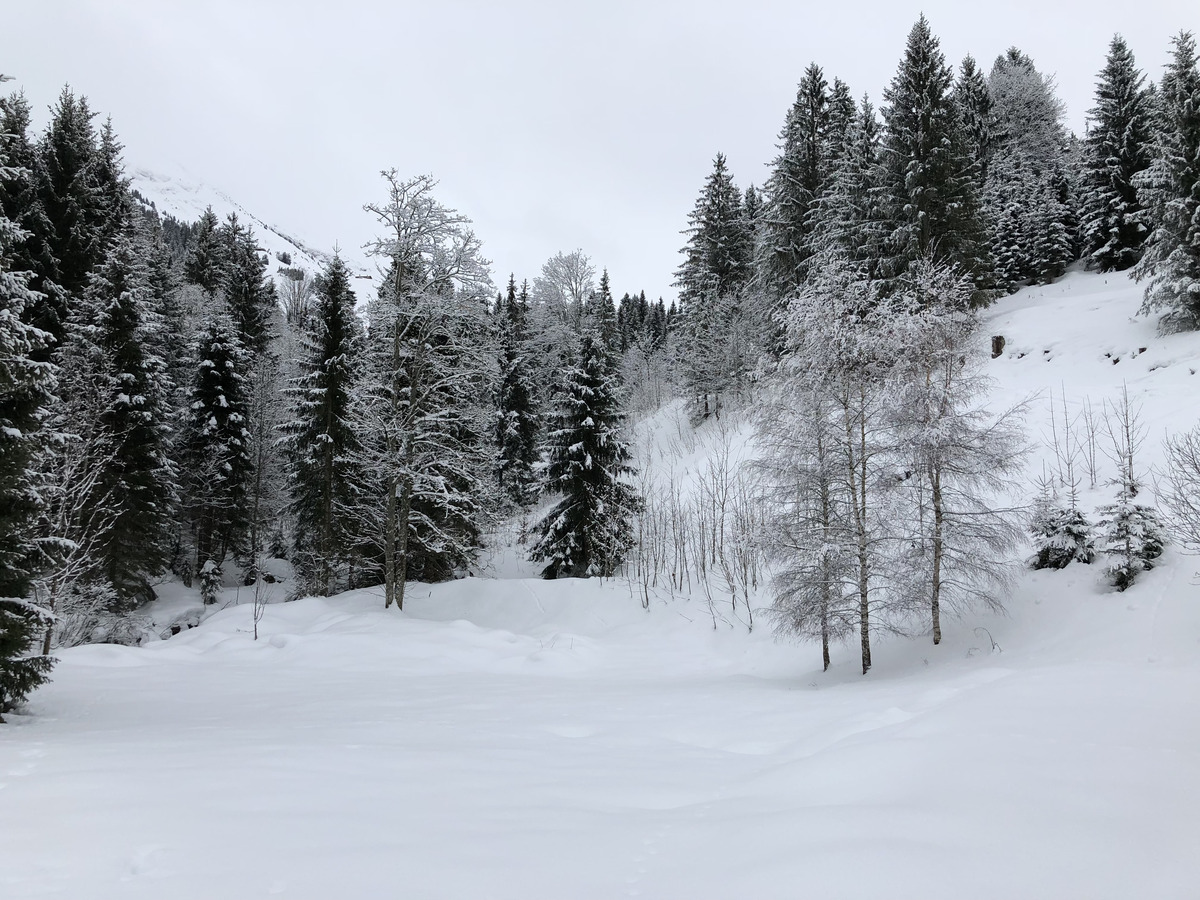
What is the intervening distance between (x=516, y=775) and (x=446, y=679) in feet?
22.4

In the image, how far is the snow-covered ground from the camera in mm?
3189

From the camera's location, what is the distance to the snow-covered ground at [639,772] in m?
3.19

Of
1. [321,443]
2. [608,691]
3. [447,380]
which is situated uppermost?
[447,380]

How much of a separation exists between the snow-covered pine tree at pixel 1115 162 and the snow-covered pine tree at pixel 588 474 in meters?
33.4

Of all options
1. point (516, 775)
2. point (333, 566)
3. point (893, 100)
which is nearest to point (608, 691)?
point (516, 775)

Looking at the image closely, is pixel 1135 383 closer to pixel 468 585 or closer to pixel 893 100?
pixel 893 100

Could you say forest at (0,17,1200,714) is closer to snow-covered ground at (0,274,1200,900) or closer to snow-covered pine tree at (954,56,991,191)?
snow-covered ground at (0,274,1200,900)

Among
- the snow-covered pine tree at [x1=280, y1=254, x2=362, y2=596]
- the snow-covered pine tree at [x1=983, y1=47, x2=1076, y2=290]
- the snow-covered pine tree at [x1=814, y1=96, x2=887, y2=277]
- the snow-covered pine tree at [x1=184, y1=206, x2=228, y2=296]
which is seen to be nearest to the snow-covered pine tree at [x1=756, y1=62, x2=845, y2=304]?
the snow-covered pine tree at [x1=814, y1=96, x2=887, y2=277]

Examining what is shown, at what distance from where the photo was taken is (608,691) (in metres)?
10.9

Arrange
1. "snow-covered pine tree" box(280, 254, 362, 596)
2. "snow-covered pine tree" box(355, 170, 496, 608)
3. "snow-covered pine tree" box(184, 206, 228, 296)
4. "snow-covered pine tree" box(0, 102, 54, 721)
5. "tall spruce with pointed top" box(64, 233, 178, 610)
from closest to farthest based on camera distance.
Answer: "snow-covered pine tree" box(0, 102, 54, 721), "snow-covered pine tree" box(355, 170, 496, 608), "tall spruce with pointed top" box(64, 233, 178, 610), "snow-covered pine tree" box(280, 254, 362, 596), "snow-covered pine tree" box(184, 206, 228, 296)

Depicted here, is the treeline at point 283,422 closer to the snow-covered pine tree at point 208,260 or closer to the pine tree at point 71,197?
the pine tree at point 71,197

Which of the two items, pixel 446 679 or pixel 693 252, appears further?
pixel 693 252

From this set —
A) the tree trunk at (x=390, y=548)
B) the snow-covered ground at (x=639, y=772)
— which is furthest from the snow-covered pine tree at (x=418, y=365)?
the snow-covered ground at (x=639, y=772)

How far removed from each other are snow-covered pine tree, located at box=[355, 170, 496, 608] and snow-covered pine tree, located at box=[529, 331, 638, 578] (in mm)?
3161
